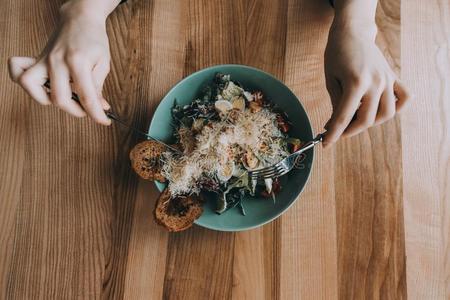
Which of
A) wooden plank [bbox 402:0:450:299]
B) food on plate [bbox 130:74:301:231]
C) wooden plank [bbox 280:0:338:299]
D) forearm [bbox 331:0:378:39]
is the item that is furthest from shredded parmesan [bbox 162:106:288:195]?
wooden plank [bbox 402:0:450:299]

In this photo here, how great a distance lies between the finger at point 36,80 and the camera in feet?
2.41

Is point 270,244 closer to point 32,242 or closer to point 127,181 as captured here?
point 127,181

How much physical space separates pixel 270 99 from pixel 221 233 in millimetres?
330

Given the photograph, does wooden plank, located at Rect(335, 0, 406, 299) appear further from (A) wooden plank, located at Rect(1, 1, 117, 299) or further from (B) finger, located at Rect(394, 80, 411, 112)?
(A) wooden plank, located at Rect(1, 1, 117, 299)

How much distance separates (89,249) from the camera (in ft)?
3.23

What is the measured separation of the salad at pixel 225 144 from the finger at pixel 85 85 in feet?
0.70

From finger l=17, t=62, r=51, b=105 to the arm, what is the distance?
0.52m

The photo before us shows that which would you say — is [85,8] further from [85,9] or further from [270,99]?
[270,99]

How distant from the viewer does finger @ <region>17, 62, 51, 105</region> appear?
73 centimetres

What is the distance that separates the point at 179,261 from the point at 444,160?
68cm

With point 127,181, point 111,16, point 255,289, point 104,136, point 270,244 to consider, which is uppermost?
point 111,16

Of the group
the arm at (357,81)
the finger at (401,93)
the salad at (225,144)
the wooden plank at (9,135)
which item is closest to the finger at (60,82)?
the salad at (225,144)

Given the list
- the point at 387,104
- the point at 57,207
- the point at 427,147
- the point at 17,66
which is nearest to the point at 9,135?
the point at 57,207

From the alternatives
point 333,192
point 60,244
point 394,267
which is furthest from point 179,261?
point 394,267
